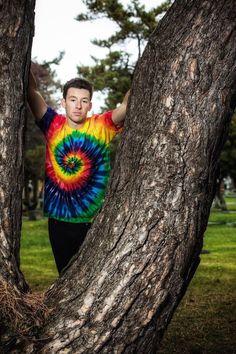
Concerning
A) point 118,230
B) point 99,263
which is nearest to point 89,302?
point 99,263

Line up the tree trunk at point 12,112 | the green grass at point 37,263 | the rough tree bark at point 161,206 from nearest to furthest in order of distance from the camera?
the rough tree bark at point 161,206
the tree trunk at point 12,112
the green grass at point 37,263

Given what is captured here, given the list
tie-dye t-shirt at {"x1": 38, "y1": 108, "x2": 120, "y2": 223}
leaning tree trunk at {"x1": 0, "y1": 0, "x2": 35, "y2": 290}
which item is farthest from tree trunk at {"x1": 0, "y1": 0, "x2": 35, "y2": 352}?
tie-dye t-shirt at {"x1": 38, "y1": 108, "x2": 120, "y2": 223}

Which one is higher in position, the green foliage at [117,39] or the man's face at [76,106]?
the green foliage at [117,39]

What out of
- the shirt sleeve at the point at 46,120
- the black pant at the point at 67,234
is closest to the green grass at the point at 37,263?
the black pant at the point at 67,234

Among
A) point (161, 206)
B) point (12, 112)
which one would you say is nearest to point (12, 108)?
point (12, 112)

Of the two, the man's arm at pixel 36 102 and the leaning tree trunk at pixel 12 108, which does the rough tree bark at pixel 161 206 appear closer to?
the leaning tree trunk at pixel 12 108

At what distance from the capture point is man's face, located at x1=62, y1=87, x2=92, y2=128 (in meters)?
3.38

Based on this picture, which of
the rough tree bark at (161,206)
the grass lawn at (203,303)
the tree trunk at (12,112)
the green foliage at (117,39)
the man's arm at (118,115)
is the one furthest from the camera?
the green foliage at (117,39)

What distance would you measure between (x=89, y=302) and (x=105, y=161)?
1133 millimetres

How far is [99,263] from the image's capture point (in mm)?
2609

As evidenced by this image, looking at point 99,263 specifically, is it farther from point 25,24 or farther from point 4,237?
point 25,24

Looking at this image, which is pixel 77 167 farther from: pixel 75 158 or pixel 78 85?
pixel 78 85

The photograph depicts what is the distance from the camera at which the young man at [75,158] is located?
133 inches

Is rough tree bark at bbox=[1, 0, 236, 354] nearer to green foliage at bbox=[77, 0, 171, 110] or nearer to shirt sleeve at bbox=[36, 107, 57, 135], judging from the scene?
shirt sleeve at bbox=[36, 107, 57, 135]
